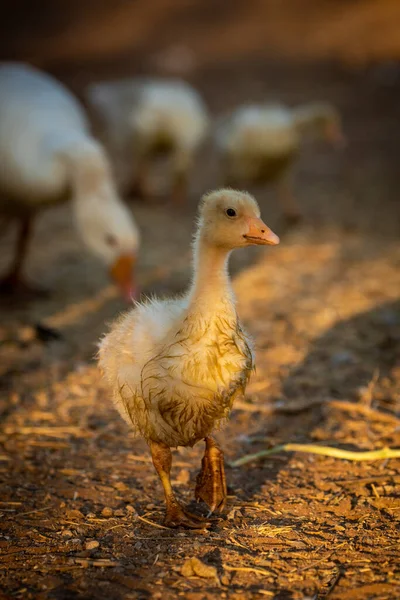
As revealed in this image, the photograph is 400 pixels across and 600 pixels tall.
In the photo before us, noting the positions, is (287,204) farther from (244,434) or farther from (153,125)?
(244,434)

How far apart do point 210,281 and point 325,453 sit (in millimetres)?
1145

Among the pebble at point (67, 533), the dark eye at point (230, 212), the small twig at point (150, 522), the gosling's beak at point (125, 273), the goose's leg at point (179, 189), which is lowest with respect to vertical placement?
the pebble at point (67, 533)

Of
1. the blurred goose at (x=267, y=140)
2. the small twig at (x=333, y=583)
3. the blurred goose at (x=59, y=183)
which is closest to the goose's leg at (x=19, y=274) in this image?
the blurred goose at (x=59, y=183)

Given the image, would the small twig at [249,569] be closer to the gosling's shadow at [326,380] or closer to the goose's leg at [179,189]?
the gosling's shadow at [326,380]

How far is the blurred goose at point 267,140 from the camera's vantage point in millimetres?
7824

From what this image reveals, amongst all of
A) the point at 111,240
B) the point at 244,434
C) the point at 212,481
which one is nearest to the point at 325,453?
the point at 244,434

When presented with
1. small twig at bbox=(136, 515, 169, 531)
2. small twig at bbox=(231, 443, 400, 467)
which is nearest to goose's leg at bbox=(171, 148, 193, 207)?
small twig at bbox=(231, 443, 400, 467)

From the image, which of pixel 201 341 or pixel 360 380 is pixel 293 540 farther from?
pixel 360 380

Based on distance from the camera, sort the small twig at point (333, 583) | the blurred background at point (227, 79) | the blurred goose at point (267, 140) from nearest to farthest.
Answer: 1. the small twig at point (333, 583)
2. the blurred background at point (227, 79)
3. the blurred goose at point (267, 140)

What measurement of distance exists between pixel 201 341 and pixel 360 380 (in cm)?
192

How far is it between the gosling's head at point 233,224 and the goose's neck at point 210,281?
0.04 meters

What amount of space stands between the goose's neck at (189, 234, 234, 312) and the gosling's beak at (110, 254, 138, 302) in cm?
268

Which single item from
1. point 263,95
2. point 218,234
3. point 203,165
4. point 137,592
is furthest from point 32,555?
point 263,95

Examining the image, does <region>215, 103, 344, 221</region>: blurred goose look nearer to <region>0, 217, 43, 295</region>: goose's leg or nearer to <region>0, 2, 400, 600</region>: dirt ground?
<region>0, 2, 400, 600</region>: dirt ground
